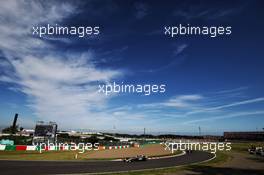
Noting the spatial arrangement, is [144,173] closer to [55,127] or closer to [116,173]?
[116,173]

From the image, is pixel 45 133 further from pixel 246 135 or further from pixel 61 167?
pixel 246 135

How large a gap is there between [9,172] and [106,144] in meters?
61.2

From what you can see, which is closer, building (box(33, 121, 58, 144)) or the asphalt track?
the asphalt track

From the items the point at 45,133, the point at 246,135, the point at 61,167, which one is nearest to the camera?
the point at 61,167

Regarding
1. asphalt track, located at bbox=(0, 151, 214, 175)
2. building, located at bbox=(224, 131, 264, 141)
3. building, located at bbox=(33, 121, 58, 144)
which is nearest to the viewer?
asphalt track, located at bbox=(0, 151, 214, 175)

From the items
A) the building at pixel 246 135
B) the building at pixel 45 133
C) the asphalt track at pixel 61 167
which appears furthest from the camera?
the building at pixel 246 135

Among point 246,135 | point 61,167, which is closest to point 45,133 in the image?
point 61,167

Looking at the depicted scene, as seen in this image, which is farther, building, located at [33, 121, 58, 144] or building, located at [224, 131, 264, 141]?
building, located at [224, 131, 264, 141]

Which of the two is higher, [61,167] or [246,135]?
[61,167]

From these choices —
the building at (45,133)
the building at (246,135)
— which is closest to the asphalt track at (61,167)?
the building at (45,133)

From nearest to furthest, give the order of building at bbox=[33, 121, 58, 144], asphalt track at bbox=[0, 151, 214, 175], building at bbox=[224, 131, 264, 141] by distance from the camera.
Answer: asphalt track at bbox=[0, 151, 214, 175] < building at bbox=[33, 121, 58, 144] < building at bbox=[224, 131, 264, 141]

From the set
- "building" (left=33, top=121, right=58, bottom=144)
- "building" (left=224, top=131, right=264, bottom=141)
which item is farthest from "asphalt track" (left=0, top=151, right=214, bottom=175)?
"building" (left=224, top=131, right=264, bottom=141)

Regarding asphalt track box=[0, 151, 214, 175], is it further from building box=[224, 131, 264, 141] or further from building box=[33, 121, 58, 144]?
building box=[224, 131, 264, 141]

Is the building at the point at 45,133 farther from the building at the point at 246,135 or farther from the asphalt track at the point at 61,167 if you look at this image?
the building at the point at 246,135
